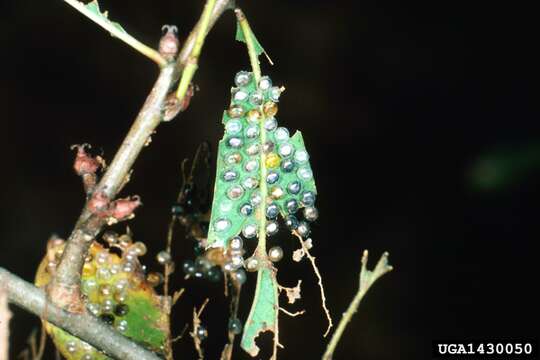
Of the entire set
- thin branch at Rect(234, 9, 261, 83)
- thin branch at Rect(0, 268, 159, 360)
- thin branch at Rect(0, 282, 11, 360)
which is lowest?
thin branch at Rect(0, 282, 11, 360)

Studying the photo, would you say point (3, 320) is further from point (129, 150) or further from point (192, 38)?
point (192, 38)

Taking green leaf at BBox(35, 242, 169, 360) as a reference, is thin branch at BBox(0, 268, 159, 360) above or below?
below

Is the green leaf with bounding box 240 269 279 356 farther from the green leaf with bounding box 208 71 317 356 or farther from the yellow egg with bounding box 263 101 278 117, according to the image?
the yellow egg with bounding box 263 101 278 117

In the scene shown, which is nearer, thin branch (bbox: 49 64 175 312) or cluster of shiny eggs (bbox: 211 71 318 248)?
thin branch (bbox: 49 64 175 312)

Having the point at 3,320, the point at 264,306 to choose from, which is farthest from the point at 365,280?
the point at 3,320

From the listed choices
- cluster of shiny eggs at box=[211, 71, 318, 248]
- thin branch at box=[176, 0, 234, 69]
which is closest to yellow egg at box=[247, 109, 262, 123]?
cluster of shiny eggs at box=[211, 71, 318, 248]

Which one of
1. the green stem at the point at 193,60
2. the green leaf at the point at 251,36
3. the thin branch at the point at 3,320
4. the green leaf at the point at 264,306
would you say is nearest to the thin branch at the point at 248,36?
the green leaf at the point at 251,36
